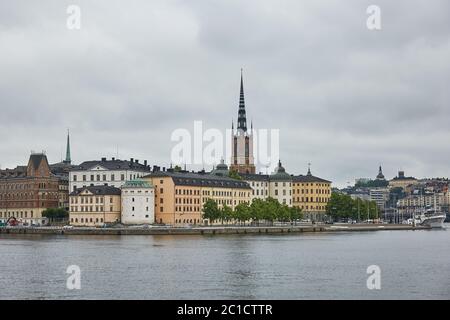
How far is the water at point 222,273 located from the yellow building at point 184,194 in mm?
48374

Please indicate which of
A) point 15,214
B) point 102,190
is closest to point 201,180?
point 102,190

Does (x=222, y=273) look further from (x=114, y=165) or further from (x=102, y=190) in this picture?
(x=114, y=165)

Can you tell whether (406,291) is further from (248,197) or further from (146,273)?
(248,197)

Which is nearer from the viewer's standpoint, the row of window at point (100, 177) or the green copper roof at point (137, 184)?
the green copper roof at point (137, 184)

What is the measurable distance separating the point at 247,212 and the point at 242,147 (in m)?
55.0

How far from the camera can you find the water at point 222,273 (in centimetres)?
3947

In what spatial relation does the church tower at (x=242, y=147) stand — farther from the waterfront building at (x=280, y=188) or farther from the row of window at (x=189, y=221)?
the row of window at (x=189, y=221)

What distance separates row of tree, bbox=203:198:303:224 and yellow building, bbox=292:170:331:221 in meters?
28.0

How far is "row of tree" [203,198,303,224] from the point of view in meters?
119

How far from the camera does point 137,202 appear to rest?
11788cm

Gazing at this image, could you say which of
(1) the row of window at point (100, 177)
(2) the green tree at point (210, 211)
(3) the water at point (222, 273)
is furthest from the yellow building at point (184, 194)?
(3) the water at point (222, 273)
